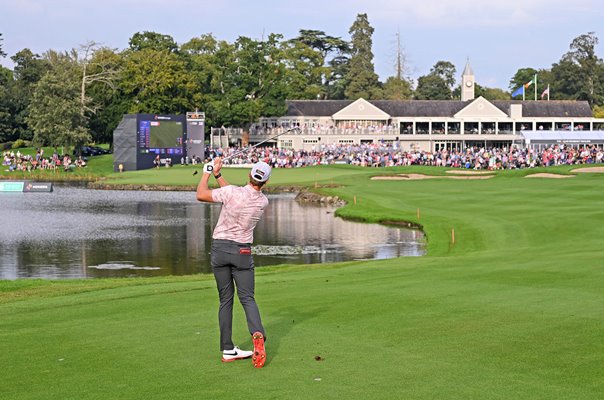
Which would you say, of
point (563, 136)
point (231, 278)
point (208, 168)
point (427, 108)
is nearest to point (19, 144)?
point (427, 108)

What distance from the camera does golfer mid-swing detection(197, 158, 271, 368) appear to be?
1124 cm

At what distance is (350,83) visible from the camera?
192 meters

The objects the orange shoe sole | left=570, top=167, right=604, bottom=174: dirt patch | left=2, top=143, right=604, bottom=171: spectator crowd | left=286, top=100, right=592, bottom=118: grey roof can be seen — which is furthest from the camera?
left=286, top=100, right=592, bottom=118: grey roof

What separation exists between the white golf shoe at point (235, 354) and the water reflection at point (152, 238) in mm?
20582

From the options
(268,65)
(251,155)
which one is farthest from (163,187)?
(268,65)

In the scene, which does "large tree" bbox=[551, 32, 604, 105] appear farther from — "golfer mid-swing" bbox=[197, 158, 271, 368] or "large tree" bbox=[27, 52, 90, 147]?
"golfer mid-swing" bbox=[197, 158, 271, 368]

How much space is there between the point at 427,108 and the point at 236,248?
445 feet

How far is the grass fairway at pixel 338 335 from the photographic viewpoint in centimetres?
994

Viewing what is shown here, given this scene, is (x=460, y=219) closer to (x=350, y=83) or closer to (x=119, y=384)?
(x=119, y=384)

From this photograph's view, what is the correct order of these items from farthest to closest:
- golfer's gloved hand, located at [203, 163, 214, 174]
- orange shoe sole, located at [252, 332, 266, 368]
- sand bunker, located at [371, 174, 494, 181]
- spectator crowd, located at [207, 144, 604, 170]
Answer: spectator crowd, located at [207, 144, 604, 170], sand bunker, located at [371, 174, 494, 181], golfer's gloved hand, located at [203, 163, 214, 174], orange shoe sole, located at [252, 332, 266, 368]

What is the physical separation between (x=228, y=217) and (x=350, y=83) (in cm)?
18219

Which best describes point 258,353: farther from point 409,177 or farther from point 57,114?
point 57,114

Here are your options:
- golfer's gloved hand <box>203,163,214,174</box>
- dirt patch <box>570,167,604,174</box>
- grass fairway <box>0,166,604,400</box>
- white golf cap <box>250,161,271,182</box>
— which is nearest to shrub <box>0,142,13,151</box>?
dirt patch <box>570,167,604,174</box>

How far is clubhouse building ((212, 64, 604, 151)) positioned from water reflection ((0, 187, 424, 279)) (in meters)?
72.4
